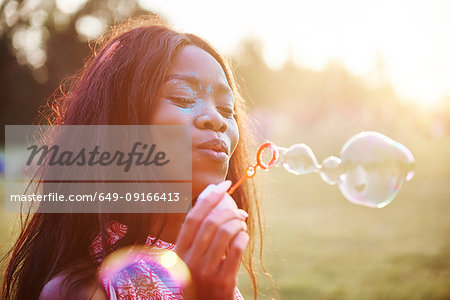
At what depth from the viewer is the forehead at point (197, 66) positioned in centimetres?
146

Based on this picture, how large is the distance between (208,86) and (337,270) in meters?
4.14

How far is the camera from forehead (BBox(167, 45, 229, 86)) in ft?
4.80

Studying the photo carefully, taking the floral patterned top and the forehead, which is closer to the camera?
the floral patterned top

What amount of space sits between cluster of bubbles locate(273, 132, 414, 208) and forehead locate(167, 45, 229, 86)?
53 centimetres

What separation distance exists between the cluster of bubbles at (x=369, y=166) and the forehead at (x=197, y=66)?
1.74 ft

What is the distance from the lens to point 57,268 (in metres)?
1.26

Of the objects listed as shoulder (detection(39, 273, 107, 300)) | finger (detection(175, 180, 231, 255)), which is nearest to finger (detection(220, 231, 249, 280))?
finger (detection(175, 180, 231, 255))

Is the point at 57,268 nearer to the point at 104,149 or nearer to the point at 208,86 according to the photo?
the point at 104,149

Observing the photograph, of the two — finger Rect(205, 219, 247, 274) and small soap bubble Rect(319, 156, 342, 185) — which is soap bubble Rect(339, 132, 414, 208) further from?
finger Rect(205, 219, 247, 274)

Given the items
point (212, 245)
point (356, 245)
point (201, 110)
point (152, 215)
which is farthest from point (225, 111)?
point (356, 245)

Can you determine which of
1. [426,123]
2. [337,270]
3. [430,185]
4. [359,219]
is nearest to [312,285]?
[337,270]

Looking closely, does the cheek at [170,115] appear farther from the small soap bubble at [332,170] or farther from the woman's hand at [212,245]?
the small soap bubble at [332,170]

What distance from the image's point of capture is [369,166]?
1.87 meters

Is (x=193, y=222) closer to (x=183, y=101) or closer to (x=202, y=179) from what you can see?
(x=202, y=179)
